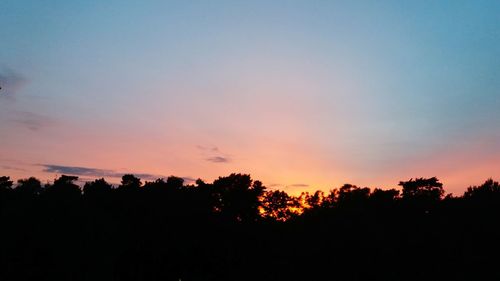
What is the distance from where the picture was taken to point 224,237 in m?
39.3

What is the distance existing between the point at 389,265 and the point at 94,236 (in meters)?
27.2

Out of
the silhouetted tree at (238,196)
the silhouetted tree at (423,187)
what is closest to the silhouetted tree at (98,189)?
the silhouetted tree at (238,196)

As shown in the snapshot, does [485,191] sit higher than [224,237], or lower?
higher

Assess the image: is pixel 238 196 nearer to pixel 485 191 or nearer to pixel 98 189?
pixel 98 189

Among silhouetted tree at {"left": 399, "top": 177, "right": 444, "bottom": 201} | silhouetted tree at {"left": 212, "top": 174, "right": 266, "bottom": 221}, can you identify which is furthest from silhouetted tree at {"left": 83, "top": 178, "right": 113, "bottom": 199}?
Result: silhouetted tree at {"left": 399, "top": 177, "right": 444, "bottom": 201}

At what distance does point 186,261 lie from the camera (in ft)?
119

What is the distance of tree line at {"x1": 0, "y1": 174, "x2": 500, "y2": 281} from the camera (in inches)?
1249

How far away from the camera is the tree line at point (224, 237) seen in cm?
3173

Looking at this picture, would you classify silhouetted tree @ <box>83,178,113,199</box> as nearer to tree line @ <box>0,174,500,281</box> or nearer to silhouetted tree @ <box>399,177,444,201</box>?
tree line @ <box>0,174,500,281</box>

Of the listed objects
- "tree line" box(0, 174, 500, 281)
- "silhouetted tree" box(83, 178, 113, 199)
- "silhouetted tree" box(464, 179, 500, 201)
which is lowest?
"tree line" box(0, 174, 500, 281)

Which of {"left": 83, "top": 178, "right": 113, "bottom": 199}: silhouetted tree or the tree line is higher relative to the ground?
{"left": 83, "top": 178, "right": 113, "bottom": 199}: silhouetted tree

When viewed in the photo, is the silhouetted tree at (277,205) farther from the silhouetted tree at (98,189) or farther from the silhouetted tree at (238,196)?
the silhouetted tree at (98,189)

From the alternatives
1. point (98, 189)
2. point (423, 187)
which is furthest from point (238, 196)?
→ point (423, 187)

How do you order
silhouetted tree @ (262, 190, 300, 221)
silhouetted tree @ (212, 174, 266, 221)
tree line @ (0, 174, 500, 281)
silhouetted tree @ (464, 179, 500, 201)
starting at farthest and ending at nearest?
silhouetted tree @ (262, 190, 300, 221) < silhouetted tree @ (212, 174, 266, 221) < silhouetted tree @ (464, 179, 500, 201) < tree line @ (0, 174, 500, 281)
